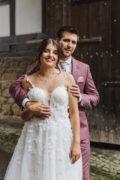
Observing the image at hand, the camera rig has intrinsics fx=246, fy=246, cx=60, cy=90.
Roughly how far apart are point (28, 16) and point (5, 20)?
685 mm

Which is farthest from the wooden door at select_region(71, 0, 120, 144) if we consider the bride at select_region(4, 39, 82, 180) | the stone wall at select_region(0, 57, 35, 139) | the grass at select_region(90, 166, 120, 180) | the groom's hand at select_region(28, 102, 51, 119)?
the groom's hand at select_region(28, 102, 51, 119)

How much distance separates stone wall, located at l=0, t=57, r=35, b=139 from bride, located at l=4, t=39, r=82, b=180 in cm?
317

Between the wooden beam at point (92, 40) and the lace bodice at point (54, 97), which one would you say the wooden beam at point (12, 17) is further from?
the lace bodice at point (54, 97)

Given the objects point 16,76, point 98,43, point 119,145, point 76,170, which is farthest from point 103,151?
point 16,76

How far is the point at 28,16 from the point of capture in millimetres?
5086

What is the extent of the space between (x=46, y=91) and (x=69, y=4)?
274 cm

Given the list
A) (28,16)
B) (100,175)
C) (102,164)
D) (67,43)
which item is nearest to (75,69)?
(67,43)

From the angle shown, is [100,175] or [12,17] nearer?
[100,175]

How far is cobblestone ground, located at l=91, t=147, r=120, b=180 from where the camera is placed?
320 centimetres

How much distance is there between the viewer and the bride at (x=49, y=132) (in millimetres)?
1927

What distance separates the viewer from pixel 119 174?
3.19 meters

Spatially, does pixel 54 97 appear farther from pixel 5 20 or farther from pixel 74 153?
pixel 5 20

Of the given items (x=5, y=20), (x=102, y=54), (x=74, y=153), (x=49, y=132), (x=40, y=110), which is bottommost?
(x=74, y=153)

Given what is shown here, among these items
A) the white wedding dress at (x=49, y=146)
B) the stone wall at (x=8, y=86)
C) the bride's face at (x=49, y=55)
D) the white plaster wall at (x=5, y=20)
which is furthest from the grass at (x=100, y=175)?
the white plaster wall at (x=5, y=20)
